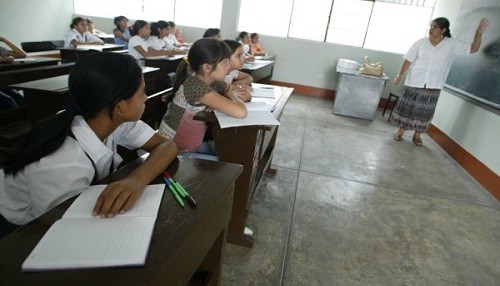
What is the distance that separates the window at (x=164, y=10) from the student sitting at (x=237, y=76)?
4611 millimetres

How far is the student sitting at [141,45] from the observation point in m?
4.49

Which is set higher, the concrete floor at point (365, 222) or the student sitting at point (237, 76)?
the student sitting at point (237, 76)

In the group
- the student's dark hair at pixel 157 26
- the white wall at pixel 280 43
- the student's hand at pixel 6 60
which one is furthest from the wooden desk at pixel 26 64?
the white wall at pixel 280 43

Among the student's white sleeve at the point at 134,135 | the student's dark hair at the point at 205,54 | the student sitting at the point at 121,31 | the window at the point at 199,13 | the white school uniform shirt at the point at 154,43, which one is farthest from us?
the window at the point at 199,13

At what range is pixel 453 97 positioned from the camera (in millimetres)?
3918

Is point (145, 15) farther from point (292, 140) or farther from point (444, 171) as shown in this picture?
point (444, 171)

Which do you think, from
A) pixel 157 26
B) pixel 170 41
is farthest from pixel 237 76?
pixel 170 41

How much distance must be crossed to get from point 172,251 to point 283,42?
611cm

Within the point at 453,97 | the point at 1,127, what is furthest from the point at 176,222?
the point at 453,97

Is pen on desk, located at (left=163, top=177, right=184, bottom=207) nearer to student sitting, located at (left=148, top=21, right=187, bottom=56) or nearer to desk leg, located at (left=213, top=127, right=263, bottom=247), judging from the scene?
desk leg, located at (left=213, top=127, right=263, bottom=247)

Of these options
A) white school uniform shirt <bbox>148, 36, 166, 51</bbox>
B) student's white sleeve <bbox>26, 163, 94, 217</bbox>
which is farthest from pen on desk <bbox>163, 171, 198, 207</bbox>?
white school uniform shirt <bbox>148, 36, 166, 51</bbox>

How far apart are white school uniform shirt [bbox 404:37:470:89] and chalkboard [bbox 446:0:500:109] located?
0.65 feet

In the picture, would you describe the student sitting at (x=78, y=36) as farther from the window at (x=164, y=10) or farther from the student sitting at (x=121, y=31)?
the window at (x=164, y=10)

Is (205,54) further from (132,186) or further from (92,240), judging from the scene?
(92,240)
